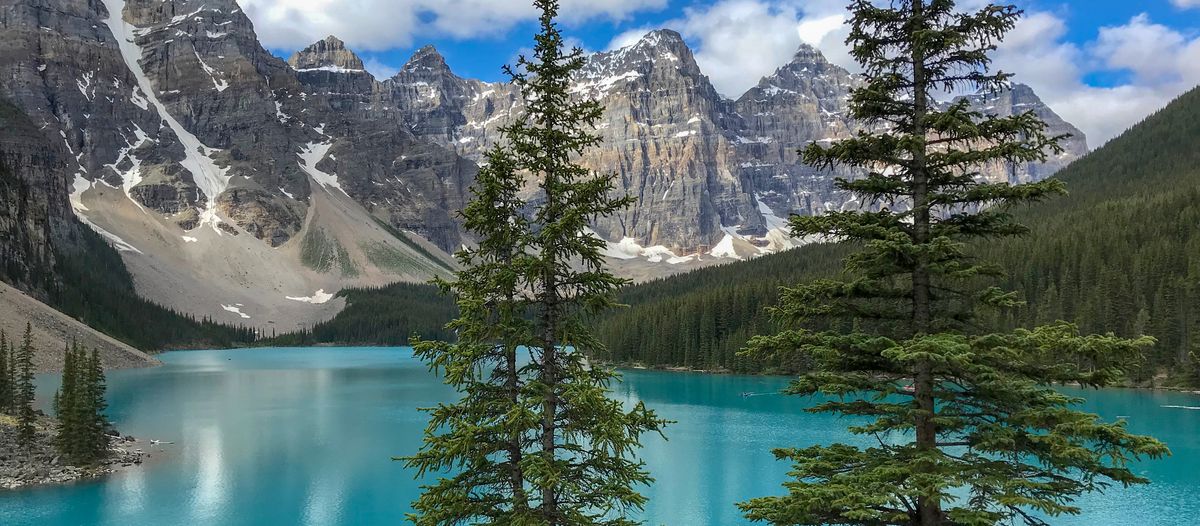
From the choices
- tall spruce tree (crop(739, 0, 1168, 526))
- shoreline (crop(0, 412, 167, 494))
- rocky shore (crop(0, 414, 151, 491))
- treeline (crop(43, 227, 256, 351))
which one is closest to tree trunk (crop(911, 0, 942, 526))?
tall spruce tree (crop(739, 0, 1168, 526))

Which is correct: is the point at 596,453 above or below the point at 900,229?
below

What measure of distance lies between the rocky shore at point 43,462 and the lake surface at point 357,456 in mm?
1116

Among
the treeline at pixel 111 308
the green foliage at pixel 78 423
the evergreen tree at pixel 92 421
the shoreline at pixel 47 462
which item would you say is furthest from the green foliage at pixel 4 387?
the treeline at pixel 111 308

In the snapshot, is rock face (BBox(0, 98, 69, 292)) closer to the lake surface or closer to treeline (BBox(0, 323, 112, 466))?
the lake surface

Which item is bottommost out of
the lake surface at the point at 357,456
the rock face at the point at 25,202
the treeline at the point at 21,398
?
the lake surface at the point at 357,456

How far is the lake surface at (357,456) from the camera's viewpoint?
3684cm

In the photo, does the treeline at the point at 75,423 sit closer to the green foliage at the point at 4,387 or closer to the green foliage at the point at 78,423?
the green foliage at the point at 78,423

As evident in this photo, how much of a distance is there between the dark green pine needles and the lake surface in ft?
79.1

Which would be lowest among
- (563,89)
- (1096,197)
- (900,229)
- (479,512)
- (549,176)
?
(479,512)

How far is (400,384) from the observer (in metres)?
103

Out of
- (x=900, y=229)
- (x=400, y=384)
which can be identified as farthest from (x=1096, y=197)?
(x=900, y=229)

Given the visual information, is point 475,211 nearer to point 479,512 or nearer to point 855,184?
point 479,512

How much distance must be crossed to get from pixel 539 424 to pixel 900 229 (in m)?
5.99

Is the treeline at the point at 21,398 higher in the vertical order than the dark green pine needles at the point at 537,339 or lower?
lower
